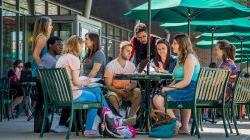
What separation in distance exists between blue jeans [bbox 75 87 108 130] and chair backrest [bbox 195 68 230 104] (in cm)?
129

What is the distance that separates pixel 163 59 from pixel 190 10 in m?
3.91

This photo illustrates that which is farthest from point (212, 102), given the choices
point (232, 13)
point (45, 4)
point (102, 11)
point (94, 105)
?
point (102, 11)

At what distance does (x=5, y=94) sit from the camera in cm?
1476

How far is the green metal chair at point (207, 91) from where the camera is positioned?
8812mm

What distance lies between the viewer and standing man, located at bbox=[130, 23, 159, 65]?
416 inches

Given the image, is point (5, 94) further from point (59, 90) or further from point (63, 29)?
point (59, 90)

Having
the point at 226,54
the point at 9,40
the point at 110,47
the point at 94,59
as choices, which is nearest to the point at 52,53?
the point at 94,59

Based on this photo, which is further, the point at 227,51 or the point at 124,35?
the point at 124,35

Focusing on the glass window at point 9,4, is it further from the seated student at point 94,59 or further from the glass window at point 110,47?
the glass window at point 110,47

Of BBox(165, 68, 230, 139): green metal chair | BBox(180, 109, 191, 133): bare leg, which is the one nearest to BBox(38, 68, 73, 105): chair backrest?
BBox(165, 68, 230, 139): green metal chair

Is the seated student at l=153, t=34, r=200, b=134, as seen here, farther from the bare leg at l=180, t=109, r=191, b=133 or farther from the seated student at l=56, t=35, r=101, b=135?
the seated student at l=56, t=35, r=101, b=135

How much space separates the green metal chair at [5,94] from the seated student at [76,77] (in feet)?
16.7

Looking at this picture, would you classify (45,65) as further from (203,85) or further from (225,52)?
(225,52)

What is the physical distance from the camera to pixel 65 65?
9.00 m
